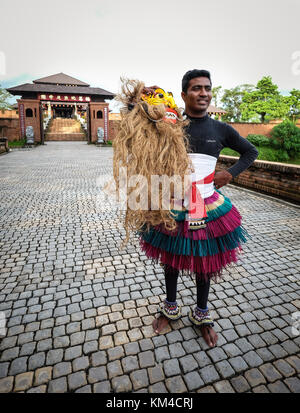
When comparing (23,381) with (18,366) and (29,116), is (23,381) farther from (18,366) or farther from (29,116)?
(29,116)

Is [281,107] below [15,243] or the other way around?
the other way around

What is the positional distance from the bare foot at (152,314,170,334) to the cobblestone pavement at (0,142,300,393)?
0.06m

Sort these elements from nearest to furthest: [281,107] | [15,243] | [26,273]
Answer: [26,273] → [15,243] → [281,107]

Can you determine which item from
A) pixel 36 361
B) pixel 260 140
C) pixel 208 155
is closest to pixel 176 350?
pixel 36 361

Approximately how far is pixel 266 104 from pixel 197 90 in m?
38.9

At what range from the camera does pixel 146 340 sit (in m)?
2.04

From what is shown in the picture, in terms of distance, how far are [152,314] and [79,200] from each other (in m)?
4.28

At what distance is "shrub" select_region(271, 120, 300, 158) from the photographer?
79.2ft

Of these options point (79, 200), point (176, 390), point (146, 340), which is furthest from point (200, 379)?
point (79, 200)

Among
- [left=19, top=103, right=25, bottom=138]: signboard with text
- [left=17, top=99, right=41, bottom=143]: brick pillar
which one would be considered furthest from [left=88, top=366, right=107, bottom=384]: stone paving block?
[left=19, top=103, right=25, bottom=138]: signboard with text

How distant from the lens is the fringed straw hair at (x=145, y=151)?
58.4 inches

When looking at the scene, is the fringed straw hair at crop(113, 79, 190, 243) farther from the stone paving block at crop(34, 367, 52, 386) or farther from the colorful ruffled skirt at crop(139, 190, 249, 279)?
the stone paving block at crop(34, 367, 52, 386)

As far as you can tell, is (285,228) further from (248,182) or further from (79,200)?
(79,200)

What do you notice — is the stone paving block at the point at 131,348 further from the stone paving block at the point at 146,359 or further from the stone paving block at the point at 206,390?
the stone paving block at the point at 206,390
